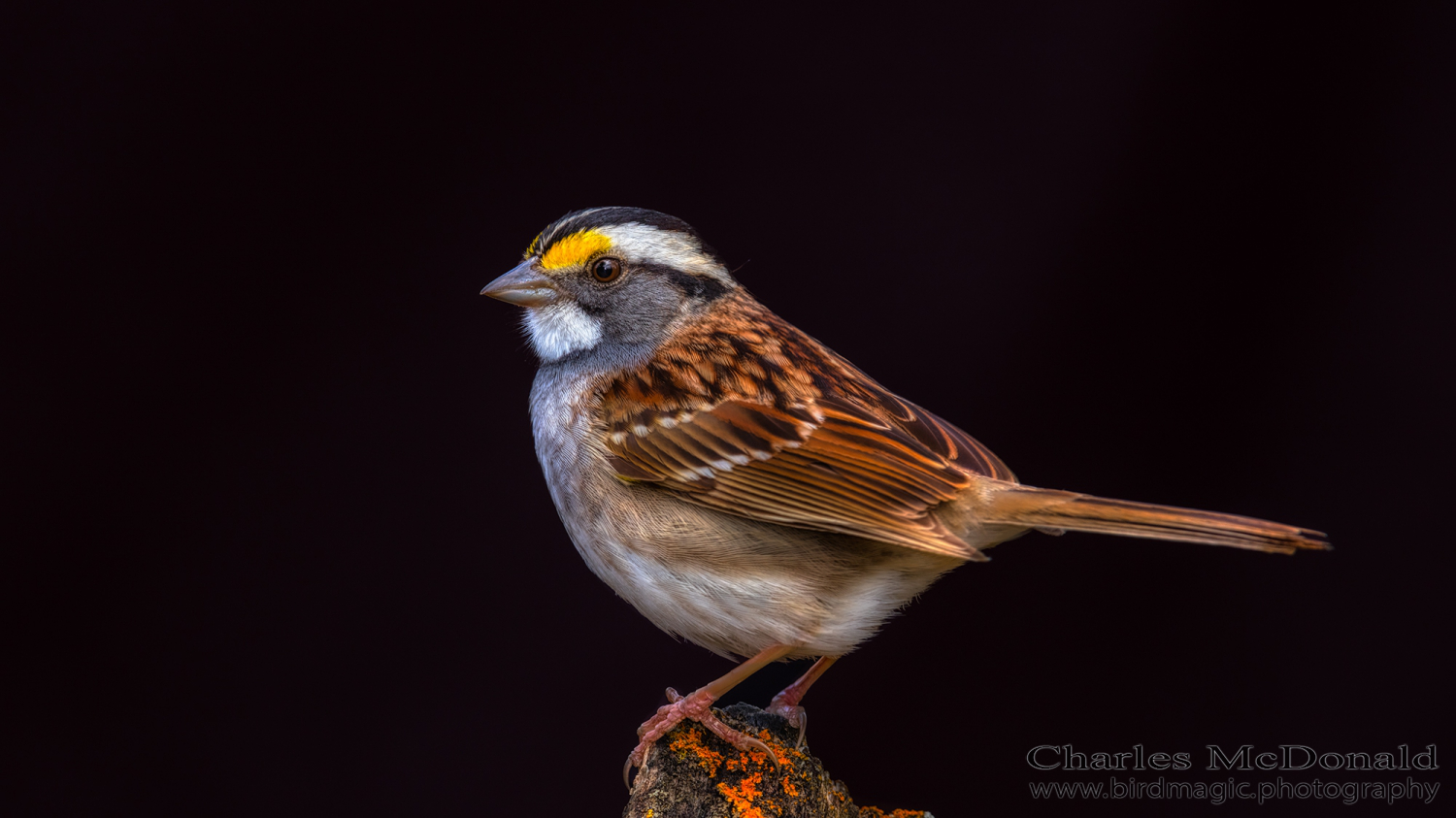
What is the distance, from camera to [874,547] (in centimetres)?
229

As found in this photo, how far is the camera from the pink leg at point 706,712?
2234 mm

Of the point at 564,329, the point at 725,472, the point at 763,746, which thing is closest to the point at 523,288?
the point at 564,329

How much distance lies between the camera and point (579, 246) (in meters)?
2.51

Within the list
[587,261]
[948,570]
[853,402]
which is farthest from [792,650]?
[587,261]

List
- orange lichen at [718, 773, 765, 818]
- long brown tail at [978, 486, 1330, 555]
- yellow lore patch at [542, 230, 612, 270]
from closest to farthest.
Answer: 1. long brown tail at [978, 486, 1330, 555]
2. orange lichen at [718, 773, 765, 818]
3. yellow lore patch at [542, 230, 612, 270]

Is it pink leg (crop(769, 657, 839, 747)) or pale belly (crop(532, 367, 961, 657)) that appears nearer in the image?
pale belly (crop(532, 367, 961, 657))

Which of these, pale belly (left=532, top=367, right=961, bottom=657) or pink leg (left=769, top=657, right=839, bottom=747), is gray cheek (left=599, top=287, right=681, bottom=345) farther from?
pink leg (left=769, top=657, right=839, bottom=747)

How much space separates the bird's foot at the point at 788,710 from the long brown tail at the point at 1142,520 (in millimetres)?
706

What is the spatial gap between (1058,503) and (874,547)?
400mm

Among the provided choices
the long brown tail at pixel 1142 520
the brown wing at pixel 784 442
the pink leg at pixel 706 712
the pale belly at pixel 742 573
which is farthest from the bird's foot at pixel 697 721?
the long brown tail at pixel 1142 520

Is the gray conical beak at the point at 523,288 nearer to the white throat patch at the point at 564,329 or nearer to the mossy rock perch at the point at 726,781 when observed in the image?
the white throat patch at the point at 564,329

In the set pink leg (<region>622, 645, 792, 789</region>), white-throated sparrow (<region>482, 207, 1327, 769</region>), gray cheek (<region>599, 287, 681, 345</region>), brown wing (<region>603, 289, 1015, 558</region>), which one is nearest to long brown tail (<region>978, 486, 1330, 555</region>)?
white-throated sparrow (<region>482, 207, 1327, 769</region>)

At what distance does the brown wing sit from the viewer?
7.29ft

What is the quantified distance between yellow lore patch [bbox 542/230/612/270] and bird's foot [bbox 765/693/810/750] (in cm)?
115
